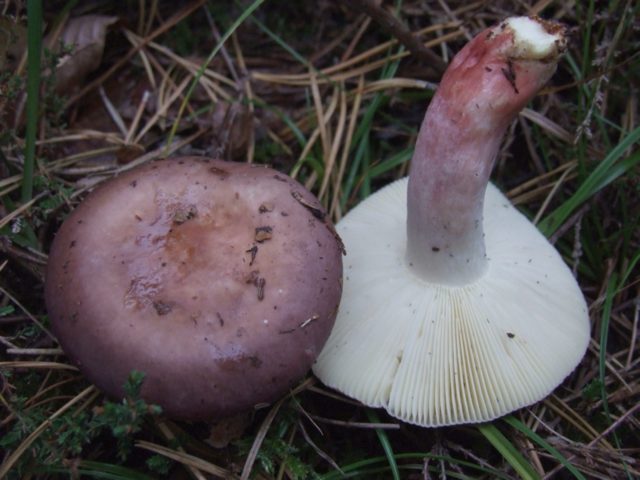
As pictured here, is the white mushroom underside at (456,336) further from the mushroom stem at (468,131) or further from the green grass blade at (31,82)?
the green grass blade at (31,82)

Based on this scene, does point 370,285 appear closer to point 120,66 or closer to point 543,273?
point 543,273

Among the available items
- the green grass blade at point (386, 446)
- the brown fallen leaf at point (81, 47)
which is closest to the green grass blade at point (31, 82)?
the brown fallen leaf at point (81, 47)

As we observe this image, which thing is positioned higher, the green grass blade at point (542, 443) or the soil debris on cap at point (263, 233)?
the soil debris on cap at point (263, 233)

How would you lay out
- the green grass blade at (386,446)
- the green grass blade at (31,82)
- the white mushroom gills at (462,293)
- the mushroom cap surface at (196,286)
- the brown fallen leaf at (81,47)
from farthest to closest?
the brown fallen leaf at (81,47)
the green grass blade at (31,82)
the green grass blade at (386,446)
the white mushroom gills at (462,293)
the mushroom cap surface at (196,286)

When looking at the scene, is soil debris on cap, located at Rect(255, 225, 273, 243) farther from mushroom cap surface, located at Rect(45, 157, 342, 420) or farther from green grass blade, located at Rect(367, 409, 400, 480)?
green grass blade, located at Rect(367, 409, 400, 480)

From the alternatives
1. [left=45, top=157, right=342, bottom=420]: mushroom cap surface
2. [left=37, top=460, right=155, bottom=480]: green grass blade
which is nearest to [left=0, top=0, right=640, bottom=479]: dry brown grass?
[left=37, top=460, right=155, bottom=480]: green grass blade
